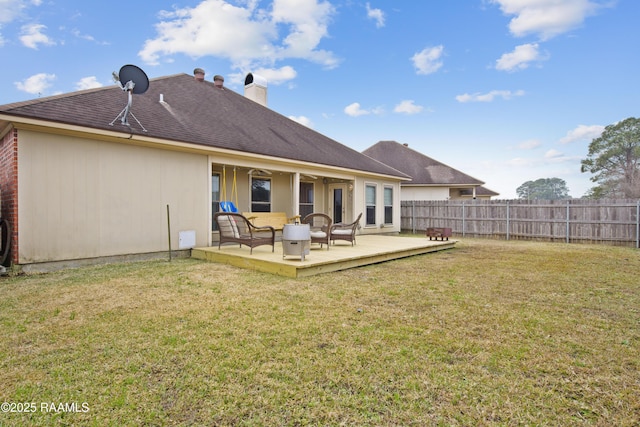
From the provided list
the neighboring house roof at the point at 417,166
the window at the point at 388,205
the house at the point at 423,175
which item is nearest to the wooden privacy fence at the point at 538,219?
the window at the point at 388,205

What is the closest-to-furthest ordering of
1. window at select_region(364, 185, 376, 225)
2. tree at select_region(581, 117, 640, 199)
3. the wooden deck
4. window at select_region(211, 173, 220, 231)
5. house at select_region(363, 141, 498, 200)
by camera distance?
the wooden deck → window at select_region(211, 173, 220, 231) → window at select_region(364, 185, 376, 225) → house at select_region(363, 141, 498, 200) → tree at select_region(581, 117, 640, 199)

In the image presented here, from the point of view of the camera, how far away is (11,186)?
19.2 ft

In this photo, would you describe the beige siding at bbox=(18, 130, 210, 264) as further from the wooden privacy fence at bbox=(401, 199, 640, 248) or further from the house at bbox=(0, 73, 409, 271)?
the wooden privacy fence at bbox=(401, 199, 640, 248)

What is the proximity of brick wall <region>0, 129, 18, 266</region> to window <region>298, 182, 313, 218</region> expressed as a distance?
7.98 meters

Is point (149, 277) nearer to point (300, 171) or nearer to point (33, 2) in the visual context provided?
point (300, 171)

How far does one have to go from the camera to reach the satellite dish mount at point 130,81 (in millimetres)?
7074

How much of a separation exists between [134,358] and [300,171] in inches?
326

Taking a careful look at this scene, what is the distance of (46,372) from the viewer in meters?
2.41

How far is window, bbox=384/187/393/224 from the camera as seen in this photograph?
47.0 ft

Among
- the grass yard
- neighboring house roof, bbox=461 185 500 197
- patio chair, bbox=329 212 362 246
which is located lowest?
the grass yard

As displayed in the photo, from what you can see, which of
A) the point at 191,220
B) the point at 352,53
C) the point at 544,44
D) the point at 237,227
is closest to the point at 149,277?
the point at 237,227

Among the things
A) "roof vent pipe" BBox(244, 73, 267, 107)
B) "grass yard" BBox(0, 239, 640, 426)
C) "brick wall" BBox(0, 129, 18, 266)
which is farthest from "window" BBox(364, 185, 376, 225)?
"brick wall" BBox(0, 129, 18, 266)

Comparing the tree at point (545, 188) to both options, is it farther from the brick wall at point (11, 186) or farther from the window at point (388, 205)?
the brick wall at point (11, 186)

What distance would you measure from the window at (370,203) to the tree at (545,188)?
73267 mm
